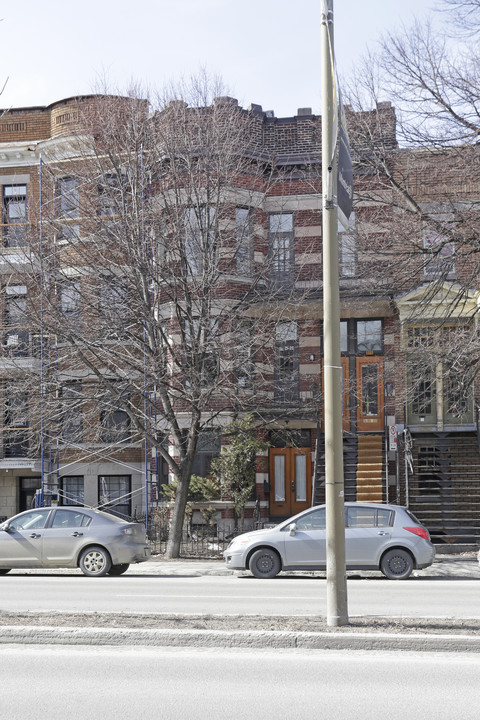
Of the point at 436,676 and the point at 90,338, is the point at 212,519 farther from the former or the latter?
the point at 436,676

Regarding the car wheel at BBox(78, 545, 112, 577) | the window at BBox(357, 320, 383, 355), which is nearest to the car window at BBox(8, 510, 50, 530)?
the car wheel at BBox(78, 545, 112, 577)

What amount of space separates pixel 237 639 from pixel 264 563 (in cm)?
885

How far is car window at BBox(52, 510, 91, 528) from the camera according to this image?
58.7 ft

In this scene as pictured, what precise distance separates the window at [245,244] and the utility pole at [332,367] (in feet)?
37.3

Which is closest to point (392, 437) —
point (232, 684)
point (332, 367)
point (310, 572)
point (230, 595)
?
point (310, 572)

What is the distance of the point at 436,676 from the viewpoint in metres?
7.48

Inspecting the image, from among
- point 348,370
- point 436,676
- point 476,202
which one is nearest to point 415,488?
point 348,370

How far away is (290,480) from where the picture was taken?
27328 mm

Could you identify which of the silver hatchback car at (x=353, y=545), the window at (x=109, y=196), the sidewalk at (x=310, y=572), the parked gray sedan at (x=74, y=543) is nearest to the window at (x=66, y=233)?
the window at (x=109, y=196)

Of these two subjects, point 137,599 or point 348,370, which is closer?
point 137,599

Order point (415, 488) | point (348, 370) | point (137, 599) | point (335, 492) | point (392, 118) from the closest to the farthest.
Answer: point (335, 492), point (137, 599), point (392, 118), point (415, 488), point (348, 370)

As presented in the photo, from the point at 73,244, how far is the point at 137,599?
34.7 feet

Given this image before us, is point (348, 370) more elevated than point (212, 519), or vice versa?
point (348, 370)

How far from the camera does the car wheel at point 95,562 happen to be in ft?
58.1
